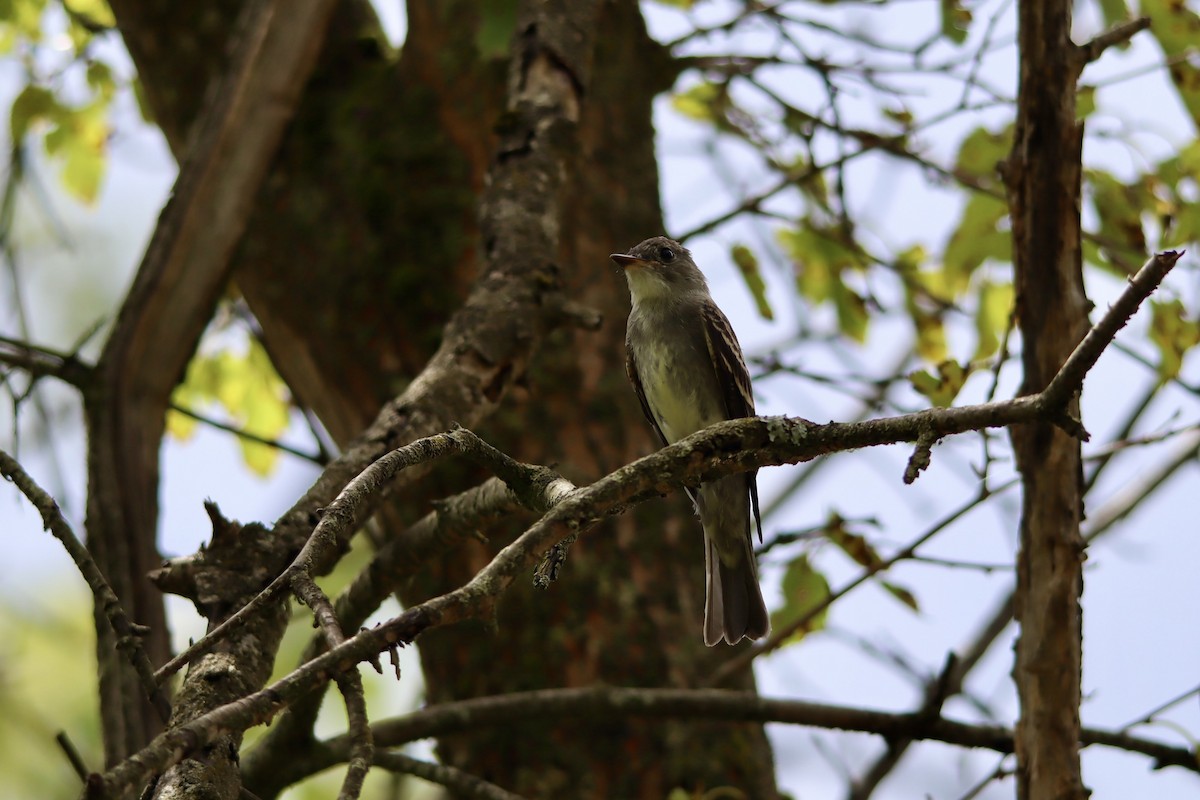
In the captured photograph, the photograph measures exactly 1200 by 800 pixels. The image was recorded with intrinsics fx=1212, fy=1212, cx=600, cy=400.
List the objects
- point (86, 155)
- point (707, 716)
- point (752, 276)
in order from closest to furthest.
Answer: point (707, 716), point (752, 276), point (86, 155)

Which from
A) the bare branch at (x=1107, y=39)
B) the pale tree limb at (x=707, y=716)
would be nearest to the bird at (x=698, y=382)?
the pale tree limb at (x=707, y=716)

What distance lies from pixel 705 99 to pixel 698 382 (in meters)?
1.62

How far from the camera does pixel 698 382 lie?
14.0 feet

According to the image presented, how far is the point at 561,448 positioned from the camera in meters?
4.04

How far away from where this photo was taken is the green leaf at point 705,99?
5242mm

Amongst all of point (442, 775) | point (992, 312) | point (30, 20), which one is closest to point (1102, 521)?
point (992, 312)

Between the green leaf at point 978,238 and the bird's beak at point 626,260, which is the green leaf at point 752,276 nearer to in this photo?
the bird's beak at point 626,260

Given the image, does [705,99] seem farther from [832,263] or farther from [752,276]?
[752,276]

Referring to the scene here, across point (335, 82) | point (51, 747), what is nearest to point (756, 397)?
point (335, 82)

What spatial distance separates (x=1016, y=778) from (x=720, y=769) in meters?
0.99

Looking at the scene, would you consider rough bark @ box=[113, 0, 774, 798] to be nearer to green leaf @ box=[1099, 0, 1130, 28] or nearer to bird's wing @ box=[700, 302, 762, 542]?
bird's wing @ box=[700, 302, 762, 542]

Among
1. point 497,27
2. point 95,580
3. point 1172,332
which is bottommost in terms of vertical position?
point 95,580

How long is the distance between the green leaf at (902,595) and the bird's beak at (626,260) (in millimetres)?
1379

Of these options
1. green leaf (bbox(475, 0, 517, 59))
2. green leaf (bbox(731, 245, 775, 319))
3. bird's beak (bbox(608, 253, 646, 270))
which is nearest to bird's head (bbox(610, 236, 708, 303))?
bird's beak (bbox(608, 253, 646, 270))
